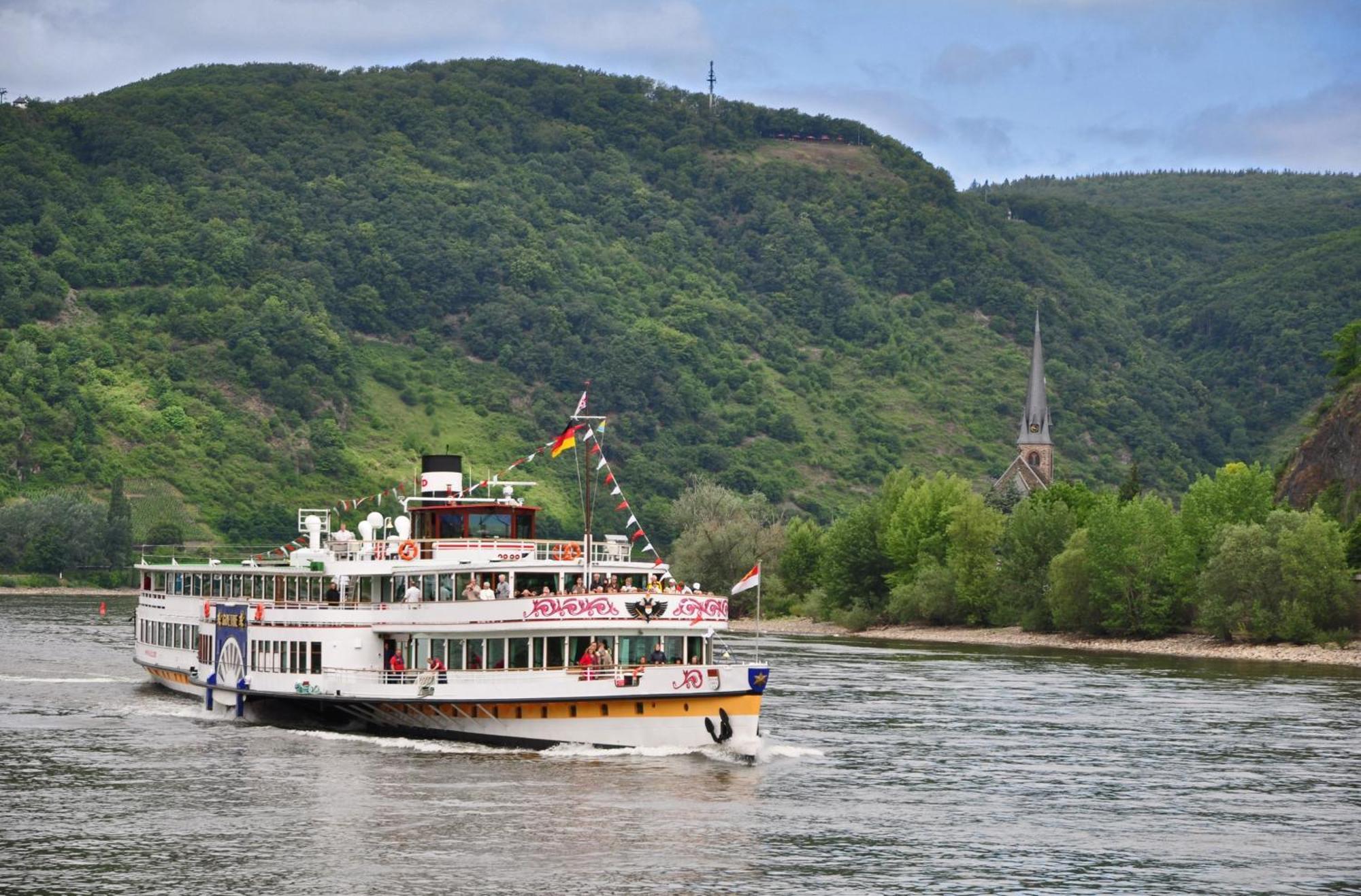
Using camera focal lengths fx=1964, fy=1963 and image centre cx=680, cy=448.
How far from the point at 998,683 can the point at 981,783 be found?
30895 millimetres

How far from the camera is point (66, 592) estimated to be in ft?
549

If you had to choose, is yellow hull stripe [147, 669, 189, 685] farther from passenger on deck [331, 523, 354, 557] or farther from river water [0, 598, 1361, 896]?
passenger on deck [331, 523, 354, 557]

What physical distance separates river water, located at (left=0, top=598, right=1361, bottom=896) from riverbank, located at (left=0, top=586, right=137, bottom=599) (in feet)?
304

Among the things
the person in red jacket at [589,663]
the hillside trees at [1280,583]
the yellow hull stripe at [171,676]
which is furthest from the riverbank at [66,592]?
the person in red jacket at [589,663]

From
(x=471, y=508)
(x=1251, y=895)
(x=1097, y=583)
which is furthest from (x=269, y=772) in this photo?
(x=1097, y=583)

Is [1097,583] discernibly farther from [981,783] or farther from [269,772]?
[269,772]

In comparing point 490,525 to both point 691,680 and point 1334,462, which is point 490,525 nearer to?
point 691,680

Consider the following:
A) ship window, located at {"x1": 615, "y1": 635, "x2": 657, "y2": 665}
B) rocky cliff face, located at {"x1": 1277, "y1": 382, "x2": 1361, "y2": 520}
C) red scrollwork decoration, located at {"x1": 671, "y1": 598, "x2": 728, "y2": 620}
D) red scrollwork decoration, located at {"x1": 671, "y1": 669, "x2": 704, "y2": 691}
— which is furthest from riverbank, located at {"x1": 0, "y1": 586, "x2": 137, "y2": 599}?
red scrollwork decoration, located at {"x1": 671, "y1": 669, "x2": 704, "y2": 691}

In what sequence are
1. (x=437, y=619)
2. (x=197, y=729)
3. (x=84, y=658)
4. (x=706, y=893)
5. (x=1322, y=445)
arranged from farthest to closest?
(x=1322, y=445), (x=84, y=658), (x=197, y=729), (x=437, y=619), (x=706, y=893)

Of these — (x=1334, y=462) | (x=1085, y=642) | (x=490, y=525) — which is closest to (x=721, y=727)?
(x=490, y=525)

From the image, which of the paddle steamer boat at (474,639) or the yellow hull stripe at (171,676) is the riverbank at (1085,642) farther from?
the yellow hull stripe at (171,676)

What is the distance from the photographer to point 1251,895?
39.8 m

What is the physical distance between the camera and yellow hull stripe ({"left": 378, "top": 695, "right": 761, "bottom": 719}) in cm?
5369

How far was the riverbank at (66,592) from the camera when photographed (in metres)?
162
